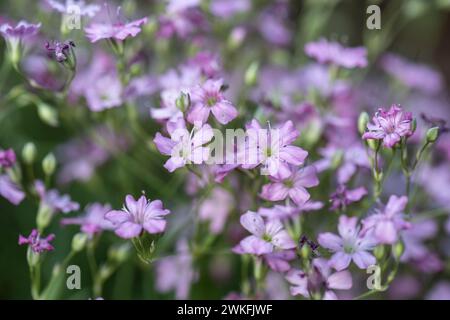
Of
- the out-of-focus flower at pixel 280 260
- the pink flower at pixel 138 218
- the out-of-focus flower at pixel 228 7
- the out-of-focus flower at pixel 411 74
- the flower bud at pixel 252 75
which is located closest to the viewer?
the pink flower at pixel 138 218

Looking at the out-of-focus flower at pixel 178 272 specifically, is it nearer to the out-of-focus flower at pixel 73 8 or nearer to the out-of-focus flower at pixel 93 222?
the out-of-focus flower at pixel 93 222

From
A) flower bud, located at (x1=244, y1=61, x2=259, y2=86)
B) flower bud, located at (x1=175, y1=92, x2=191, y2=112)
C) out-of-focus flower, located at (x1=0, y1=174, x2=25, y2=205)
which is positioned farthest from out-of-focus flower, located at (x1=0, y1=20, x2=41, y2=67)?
flower bud, located at (x1=244, y1=61, x2=259, y2=86)

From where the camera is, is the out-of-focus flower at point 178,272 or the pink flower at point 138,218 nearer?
the pink flower at point 138,218

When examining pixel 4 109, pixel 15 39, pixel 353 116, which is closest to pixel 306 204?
pixel 353 116

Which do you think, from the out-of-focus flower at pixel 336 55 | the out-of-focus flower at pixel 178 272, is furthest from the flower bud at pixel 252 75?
the out-of-focus flower at pixel 178 272

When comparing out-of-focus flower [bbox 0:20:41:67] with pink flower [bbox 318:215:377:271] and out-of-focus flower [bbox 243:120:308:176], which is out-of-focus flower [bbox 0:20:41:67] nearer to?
out-of-focus flower [bbox 243:120:308:176]

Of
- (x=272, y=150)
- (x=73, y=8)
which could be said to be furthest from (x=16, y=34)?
(x=272, y=150)
